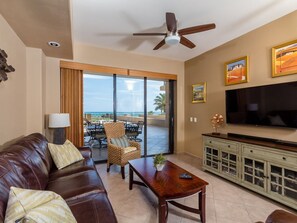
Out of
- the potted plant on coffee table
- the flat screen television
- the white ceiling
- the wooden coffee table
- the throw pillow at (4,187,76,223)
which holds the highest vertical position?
the white ceiling

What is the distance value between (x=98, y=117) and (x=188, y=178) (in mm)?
2938

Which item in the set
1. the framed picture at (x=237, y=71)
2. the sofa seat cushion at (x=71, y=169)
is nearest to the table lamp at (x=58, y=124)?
the sofa seat cushion at (x=71, y=169)

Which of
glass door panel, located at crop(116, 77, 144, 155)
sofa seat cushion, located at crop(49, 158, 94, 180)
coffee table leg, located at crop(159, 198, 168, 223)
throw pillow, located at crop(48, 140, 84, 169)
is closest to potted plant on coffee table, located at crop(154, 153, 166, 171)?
coffee table leg, located at crop(159, 198, 168, 223)

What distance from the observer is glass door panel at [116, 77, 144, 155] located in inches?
169

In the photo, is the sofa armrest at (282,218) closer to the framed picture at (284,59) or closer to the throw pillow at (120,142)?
the framed picture at (284,59)

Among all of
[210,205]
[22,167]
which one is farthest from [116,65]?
[210,205]

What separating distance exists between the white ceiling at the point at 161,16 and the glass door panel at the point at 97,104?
0.93 meters

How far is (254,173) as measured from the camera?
2.55 meters

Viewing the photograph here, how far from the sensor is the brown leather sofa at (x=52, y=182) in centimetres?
128

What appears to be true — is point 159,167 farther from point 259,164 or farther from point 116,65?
point 116,65

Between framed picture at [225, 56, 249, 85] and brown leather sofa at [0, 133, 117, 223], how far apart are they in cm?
316

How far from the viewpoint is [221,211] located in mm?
2111

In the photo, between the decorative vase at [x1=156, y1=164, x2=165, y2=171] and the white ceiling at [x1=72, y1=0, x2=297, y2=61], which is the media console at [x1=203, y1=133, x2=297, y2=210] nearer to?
the decorative vase at [x1=156, y1=164, x2=165, y2=171]

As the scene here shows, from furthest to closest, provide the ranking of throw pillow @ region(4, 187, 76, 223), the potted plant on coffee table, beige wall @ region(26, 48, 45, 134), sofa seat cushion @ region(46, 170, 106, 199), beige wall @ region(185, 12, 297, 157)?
beige wall @ region(26, 48, 45, 134)
beige wall @ region(185, 12, 297, 157)
the potted plant on coffee table
sofa seat cushion @ region(46, 170, 106, 199)
throw pillow @ region(4, 187, 76, 223)
